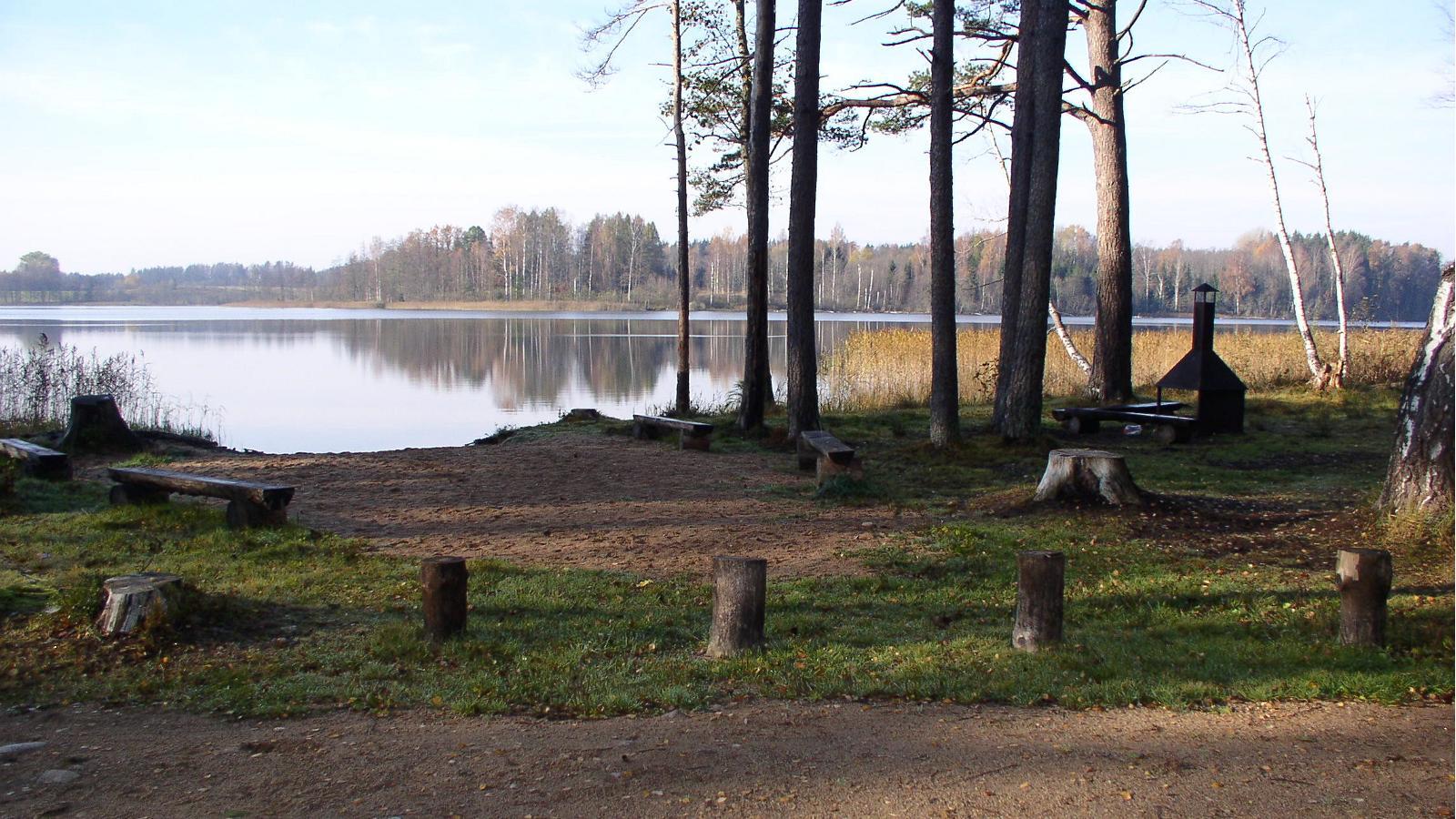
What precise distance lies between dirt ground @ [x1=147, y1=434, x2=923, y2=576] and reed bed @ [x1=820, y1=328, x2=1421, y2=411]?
289 inches

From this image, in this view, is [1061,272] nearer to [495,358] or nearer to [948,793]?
[495,358]

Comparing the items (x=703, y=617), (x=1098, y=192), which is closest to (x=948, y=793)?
(x=703, y=617)

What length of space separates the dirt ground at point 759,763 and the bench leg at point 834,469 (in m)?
5.12

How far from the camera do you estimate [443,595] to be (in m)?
5.15

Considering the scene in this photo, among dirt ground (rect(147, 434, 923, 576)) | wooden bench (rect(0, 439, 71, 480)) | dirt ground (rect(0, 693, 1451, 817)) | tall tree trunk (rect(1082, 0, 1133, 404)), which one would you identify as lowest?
dirt ground (rect(0, 693, 1451, 817))

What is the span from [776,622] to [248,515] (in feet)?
13.1

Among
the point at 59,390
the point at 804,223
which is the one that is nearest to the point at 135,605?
the point at 804,223

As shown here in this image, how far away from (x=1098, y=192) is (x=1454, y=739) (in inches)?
533

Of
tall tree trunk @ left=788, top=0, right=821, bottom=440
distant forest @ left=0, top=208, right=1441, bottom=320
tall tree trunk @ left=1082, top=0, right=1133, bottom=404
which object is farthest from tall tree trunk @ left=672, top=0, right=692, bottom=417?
distant forest @ left=0, top=208, right=1441, bottom=320

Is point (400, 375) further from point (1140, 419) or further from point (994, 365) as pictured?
point (1140, 419)

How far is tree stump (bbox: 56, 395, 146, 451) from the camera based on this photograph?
11.5m

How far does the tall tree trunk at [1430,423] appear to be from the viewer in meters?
6.68

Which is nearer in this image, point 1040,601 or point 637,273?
point 1040,601

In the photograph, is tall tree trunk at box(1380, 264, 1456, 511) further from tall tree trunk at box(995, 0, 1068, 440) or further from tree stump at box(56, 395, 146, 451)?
tree stump at box(56, 395, 146, 451)
